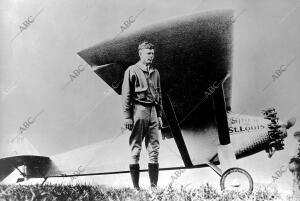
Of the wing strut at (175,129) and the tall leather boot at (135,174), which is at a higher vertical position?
the wing strut at (175,129)

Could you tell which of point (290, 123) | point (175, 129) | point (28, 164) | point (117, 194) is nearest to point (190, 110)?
point (175, 129)

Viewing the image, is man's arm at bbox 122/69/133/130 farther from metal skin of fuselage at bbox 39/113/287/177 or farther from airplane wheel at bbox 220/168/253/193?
airplane wheel at bbox 220/168/253/193

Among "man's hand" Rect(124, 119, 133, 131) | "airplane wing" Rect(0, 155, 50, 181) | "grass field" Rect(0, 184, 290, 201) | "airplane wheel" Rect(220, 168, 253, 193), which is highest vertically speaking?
"man's hand" Rect(124, 119, 133, 131)

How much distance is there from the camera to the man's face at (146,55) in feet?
13.5

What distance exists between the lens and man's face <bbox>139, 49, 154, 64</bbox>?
410 centimetres

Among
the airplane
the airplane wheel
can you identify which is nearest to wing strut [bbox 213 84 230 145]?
the airplane

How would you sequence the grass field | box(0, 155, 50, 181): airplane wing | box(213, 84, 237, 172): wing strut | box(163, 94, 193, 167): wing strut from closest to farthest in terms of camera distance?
the grass field < box(213, 84, 237, 172): wing strut < box(163, 94, 193, 167): wing strut < box(0, 155, 50, 181): airplane wing

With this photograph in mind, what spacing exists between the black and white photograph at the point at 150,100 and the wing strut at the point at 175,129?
0.5 inches

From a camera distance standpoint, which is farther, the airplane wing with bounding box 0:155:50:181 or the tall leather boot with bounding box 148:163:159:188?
the airplane wing with bounding box 0:155:50:181

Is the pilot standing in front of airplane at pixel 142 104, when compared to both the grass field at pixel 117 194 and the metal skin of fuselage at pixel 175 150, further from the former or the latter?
the grass field at pixel 117 194

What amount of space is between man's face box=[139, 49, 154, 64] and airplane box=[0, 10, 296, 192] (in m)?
0.06

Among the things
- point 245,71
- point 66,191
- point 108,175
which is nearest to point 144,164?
point 108,175

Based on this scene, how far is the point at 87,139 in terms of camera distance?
410cm

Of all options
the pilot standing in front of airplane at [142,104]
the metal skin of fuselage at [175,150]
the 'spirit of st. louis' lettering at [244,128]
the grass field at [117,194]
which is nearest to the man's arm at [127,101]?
the pilot standing in front of airplane at [142,104]
